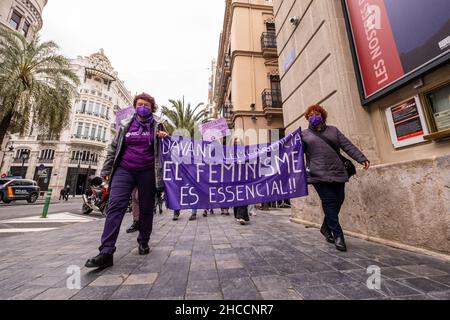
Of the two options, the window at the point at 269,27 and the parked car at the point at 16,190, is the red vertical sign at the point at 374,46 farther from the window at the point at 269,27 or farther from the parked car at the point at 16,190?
the parked car at the point at 16,190

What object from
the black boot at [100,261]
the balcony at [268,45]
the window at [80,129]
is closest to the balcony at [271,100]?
the balcony at [268,45]

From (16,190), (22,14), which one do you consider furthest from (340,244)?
(22,14)

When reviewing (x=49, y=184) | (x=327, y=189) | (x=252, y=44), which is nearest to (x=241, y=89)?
(x=252, y=44)

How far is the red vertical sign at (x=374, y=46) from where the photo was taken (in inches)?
129

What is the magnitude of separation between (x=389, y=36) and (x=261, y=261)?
12.8 ft

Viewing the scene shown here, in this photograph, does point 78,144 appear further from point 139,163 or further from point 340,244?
point 340,244

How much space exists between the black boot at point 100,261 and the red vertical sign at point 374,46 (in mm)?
4588

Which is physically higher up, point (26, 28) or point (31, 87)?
point (26, 28)

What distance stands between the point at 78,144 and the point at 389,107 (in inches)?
1622

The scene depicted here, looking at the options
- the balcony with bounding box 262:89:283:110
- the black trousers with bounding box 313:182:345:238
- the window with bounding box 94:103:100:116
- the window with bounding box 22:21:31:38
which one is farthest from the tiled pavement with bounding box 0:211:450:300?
the window with bounding box 94:103:100:116

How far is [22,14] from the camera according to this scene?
2416cm

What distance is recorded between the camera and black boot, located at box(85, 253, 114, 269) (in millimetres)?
2113

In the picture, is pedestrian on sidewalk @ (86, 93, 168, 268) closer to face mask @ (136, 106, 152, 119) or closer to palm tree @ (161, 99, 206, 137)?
face mask @ (136, 106, 152, 119)
